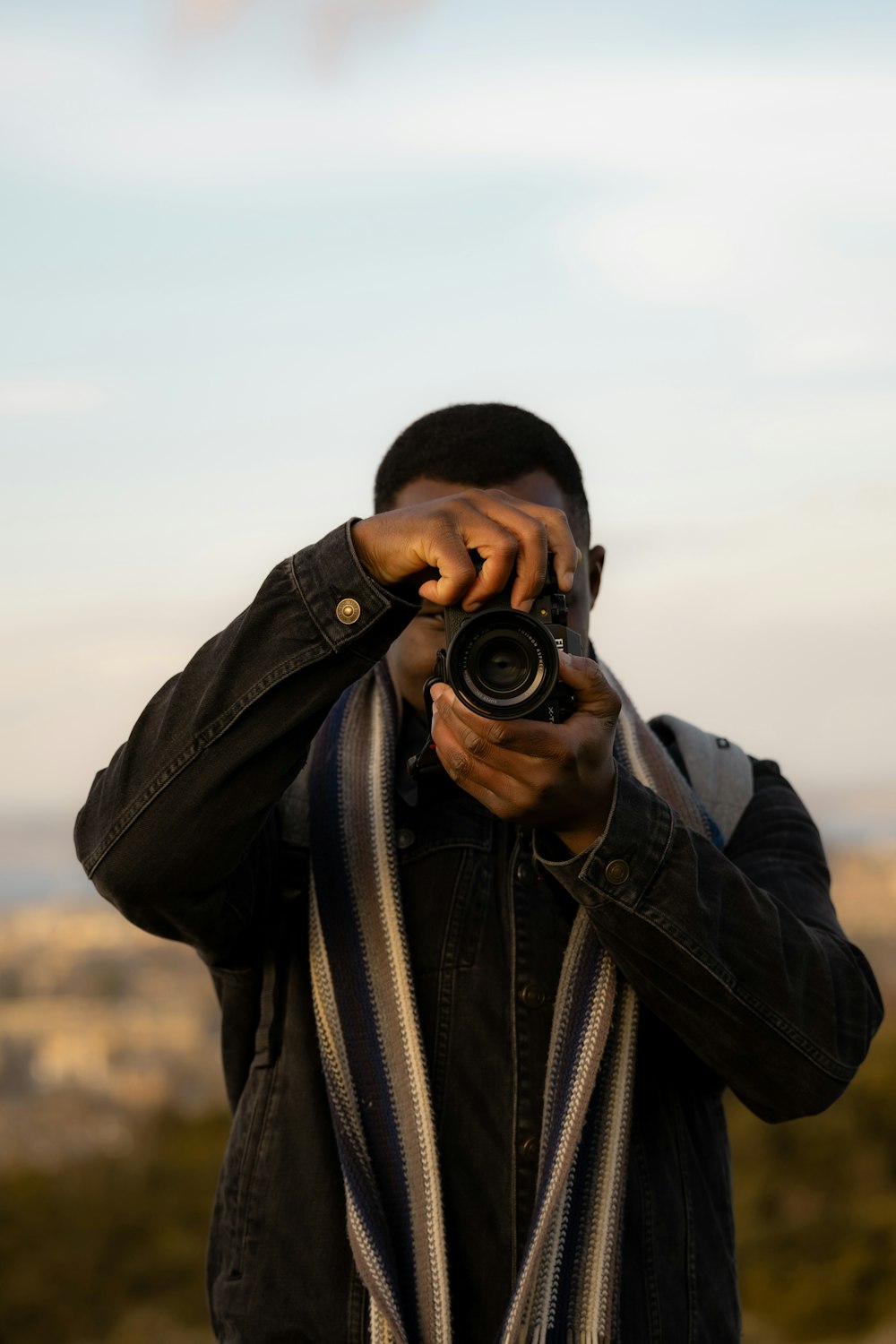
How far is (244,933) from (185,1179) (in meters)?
4.12

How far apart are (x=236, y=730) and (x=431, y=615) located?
51 centimetres

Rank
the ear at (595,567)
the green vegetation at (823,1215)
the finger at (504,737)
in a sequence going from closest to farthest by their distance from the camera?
the finger at (504,737), the ear at (595,567), the green vegetation at (823,1215)

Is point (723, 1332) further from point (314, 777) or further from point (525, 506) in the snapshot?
point (525, 506)

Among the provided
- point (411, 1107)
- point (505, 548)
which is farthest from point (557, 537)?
point (411, 1107)

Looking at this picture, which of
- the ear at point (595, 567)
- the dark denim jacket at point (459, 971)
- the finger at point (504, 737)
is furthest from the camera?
the ear at point (595, 567)

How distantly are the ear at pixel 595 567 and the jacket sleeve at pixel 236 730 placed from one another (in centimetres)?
78

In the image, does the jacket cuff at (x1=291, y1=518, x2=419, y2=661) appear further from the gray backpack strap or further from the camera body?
the gray backpack strap

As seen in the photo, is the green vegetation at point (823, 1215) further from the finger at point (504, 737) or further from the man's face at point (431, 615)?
the finger at point (504, 737)

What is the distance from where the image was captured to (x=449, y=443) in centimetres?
259

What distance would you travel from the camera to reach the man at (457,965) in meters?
2.02

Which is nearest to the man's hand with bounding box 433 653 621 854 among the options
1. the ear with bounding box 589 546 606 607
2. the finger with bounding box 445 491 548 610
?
the finger with bounding box 445 491 548 610

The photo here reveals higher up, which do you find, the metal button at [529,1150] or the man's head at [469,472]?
the man's head at [469,472]

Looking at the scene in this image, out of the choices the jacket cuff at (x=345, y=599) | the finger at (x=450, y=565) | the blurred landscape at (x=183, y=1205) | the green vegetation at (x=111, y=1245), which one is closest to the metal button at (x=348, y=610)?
the jacket cuff at (x=345, y=599)

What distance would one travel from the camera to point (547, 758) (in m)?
1.95
